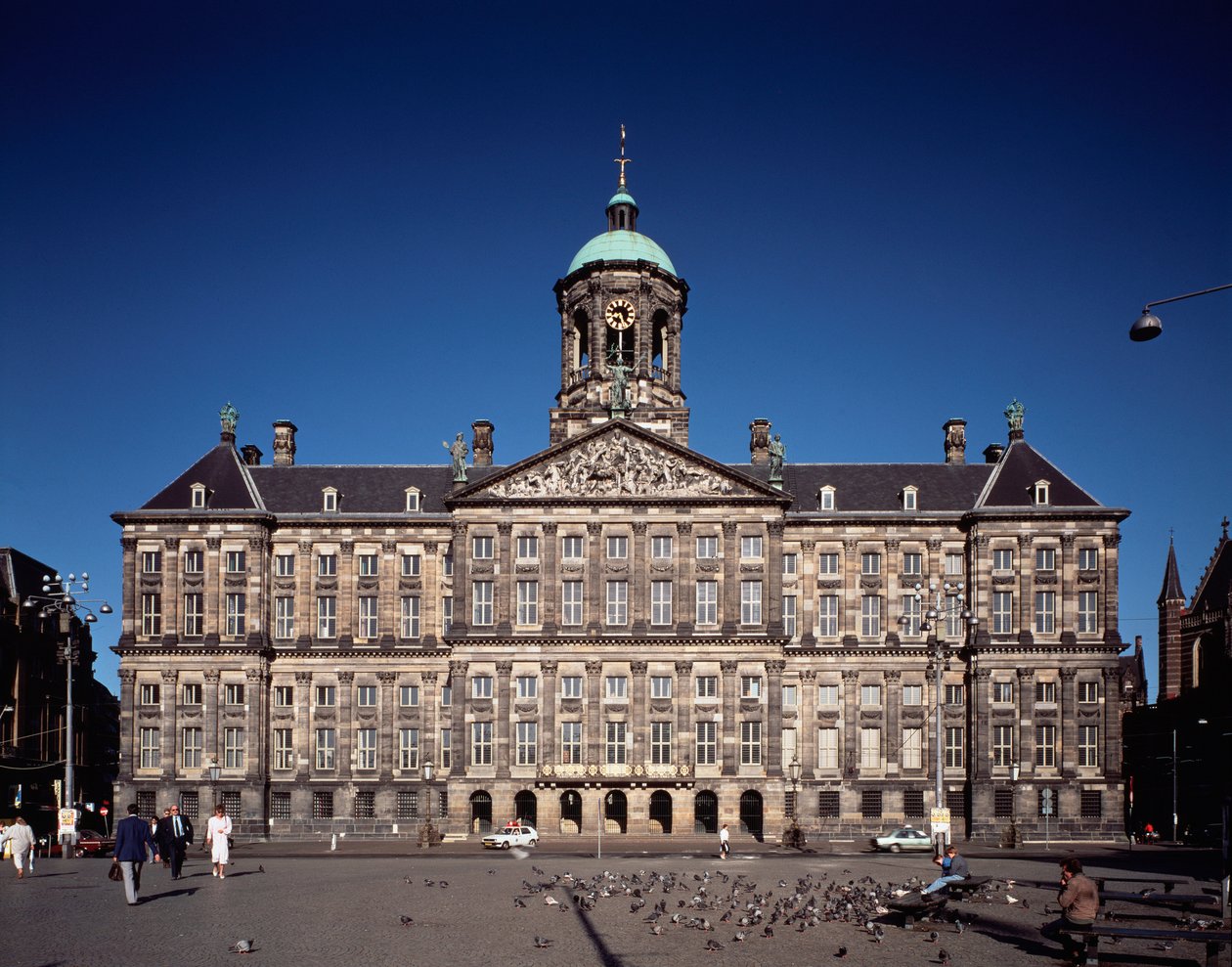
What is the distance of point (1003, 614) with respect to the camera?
75.4 meters

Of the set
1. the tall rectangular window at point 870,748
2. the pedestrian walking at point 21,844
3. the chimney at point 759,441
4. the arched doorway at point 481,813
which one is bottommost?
the arched doorway at point 481,813

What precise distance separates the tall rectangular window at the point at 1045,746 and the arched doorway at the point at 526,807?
28.0 metres

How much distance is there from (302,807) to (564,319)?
33491mm

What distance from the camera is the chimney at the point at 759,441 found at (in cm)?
8312

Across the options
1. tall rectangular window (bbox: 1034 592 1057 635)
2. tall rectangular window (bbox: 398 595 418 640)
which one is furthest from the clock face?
tall rectangular window (bbox: 1034 592 1057 635)

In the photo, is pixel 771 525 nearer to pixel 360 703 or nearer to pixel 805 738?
pixel 805 738

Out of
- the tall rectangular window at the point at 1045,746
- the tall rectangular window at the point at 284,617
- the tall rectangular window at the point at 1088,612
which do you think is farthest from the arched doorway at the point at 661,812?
the tall rectangular window at the point at 1088,612

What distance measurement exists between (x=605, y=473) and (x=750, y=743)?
16.7 meters

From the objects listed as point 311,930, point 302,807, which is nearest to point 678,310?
point 302,807

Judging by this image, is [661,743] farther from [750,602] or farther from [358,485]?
[358,485]

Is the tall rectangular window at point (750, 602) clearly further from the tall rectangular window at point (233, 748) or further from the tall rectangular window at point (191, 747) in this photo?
the tall rectangular window at point (191, 747)

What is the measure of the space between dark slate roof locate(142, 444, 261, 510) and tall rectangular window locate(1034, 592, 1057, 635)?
45.6 metres

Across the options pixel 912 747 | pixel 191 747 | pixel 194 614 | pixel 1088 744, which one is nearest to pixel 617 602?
pixel 912 747

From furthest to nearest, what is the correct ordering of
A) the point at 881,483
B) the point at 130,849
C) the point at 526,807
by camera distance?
the point at 881,483
the point at 526,807
the point at 130,849
